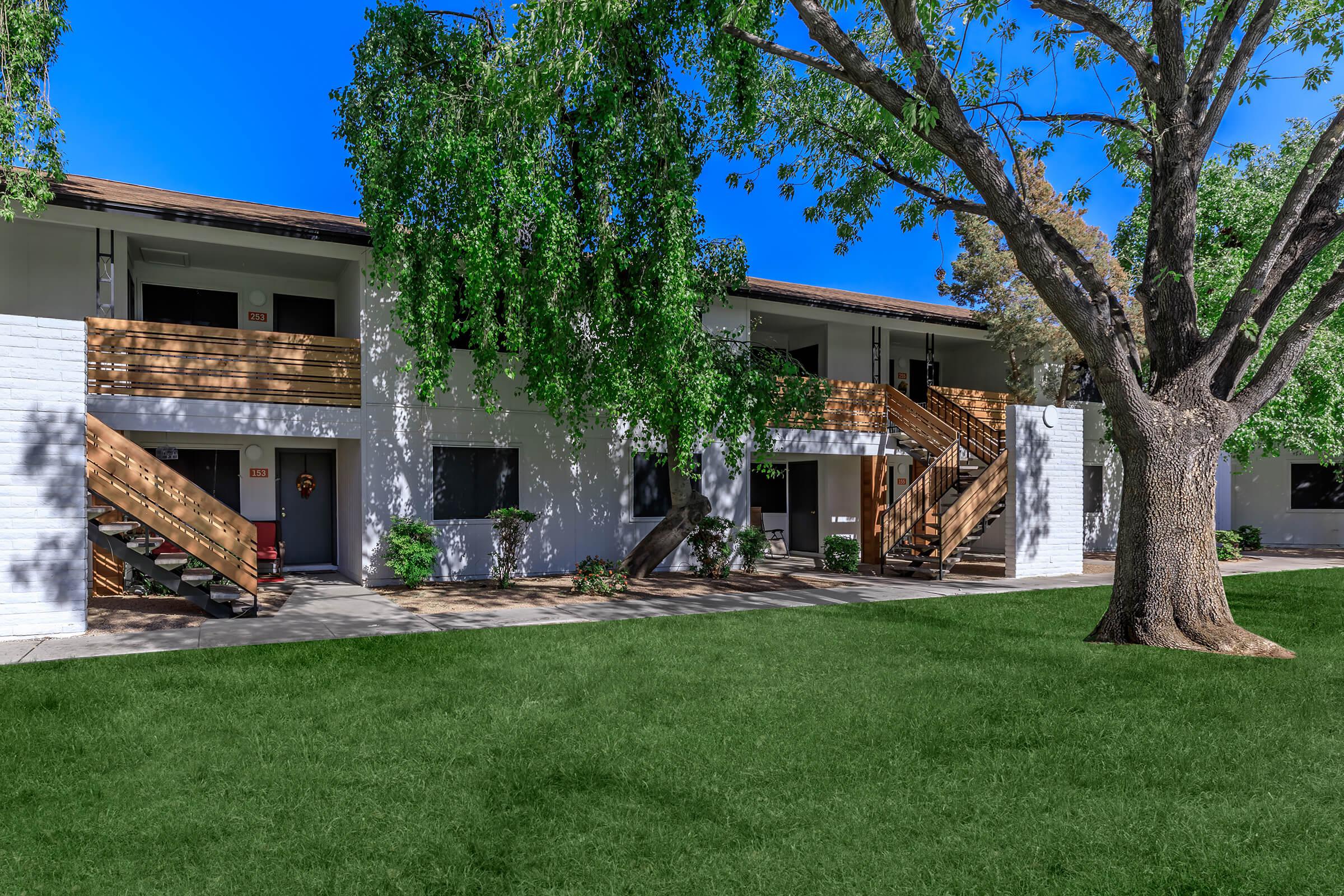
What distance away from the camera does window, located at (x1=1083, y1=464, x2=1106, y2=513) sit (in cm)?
2105

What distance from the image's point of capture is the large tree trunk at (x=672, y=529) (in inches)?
554

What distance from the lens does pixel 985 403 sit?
61.9 ft

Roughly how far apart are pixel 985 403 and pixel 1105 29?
1121 centimetres

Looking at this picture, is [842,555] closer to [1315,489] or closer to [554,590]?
[554,590]

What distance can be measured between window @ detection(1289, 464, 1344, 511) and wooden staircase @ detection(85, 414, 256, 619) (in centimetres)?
2525

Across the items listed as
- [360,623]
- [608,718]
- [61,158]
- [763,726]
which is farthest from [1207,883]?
[61,158]

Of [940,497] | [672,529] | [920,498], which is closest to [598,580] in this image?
[672,529]

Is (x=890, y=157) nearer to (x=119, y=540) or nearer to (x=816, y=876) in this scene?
(x=816, y=876)

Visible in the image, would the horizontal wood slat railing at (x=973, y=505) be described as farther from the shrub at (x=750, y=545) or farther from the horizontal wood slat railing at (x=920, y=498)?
the shrub at (x=750, y=545)

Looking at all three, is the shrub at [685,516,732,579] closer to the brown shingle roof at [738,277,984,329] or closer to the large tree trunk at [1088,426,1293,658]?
the brown shingle roof at [738,277,984,329]

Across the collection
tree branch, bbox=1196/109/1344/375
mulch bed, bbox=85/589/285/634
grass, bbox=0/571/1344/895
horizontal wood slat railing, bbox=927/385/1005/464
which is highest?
tree branch, bbox=1196/109/1344/375

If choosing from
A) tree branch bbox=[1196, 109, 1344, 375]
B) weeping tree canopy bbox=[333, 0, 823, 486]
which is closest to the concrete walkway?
weeping tree canopy bbox=[333, 0, 823, 486]

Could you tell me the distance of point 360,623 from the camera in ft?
31.0

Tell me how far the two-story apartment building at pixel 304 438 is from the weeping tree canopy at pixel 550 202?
2096 millimetres
